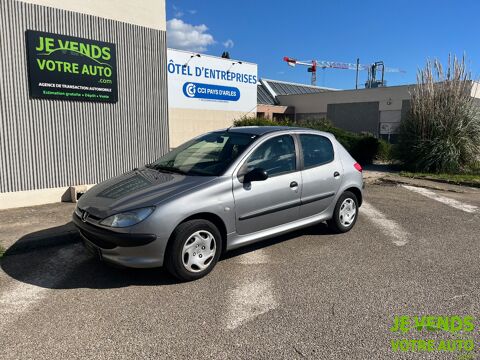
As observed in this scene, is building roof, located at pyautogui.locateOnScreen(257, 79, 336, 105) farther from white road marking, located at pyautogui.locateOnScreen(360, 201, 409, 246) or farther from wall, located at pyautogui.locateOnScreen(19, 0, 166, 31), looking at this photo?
white road marking, located at pyautogui.locateOnScreen(360, 201, 409, 246)

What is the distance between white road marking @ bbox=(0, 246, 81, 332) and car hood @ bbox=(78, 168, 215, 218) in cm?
80

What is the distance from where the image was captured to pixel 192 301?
145 inches

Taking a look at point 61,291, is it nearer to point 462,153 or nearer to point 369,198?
point 369,198

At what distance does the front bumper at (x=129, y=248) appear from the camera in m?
3.76

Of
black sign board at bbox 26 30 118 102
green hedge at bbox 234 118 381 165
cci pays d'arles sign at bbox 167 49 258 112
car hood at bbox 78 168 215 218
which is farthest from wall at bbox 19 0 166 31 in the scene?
cci pays d'arles sign at bbox 167 49 258 112

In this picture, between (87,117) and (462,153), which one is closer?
(87,117)

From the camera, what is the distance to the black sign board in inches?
279

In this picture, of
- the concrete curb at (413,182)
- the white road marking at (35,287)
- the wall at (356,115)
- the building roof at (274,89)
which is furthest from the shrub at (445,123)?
the building roof at (274,89)

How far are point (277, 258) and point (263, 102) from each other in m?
27.4

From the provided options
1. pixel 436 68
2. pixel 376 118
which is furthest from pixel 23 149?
pixel 376 118

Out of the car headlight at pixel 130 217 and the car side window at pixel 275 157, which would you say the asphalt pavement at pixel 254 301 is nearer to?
the car headlight at pixel 130 217

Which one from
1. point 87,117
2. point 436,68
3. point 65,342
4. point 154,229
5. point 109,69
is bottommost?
point 65,342

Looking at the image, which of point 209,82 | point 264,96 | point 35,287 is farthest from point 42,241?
point 264,96

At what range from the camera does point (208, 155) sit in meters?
4.96
